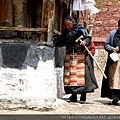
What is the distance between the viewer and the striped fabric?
25.9 feet

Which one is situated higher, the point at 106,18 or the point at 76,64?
the point at 106,18

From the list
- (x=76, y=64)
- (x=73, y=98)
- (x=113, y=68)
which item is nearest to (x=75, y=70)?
(x=76, y=64)

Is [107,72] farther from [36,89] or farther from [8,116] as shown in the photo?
[8,116]

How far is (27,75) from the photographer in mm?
7180

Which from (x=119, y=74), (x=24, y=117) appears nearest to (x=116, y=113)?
(x=119, y=74)

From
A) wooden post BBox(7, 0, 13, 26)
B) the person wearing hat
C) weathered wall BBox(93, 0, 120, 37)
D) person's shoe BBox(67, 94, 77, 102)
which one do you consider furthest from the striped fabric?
weathered wall BBox(93, 0, 120, 37)

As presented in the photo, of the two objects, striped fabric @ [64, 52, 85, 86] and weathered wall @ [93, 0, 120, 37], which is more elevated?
weathered wall @ [93, 0, 120, 37]

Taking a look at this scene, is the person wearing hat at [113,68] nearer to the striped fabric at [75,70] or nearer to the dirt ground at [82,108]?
the dirt ground at [82,108]

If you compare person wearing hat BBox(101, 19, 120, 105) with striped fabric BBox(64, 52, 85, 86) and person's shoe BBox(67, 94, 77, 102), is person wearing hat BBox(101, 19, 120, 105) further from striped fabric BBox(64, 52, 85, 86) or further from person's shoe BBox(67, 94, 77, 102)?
person's shoe BBox(67, 94, 77, 102)

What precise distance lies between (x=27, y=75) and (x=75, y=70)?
1.11 meters

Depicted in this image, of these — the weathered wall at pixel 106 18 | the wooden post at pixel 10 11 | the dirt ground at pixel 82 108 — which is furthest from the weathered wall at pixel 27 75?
the weathered wall at pixel 106 18

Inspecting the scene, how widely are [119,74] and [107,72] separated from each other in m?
0.26

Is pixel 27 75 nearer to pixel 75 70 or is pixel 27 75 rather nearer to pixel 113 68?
pixel 75 70

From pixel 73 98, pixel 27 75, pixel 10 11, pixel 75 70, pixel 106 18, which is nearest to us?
pixel 27 75
